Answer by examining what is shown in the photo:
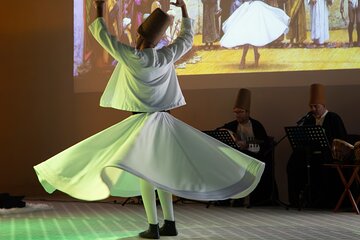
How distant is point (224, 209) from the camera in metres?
6.88

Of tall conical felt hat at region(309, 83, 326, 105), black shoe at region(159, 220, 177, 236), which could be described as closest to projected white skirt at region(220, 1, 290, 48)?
tall conical felt hat at region(309, 83, 326, 105)

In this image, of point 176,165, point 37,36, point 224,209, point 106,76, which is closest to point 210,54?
point 106,76

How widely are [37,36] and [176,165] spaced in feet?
17.6

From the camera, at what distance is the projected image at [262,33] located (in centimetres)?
735

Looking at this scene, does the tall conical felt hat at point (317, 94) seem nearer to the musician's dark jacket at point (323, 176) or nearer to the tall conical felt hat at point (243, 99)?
the musician's dark jacket at point (323, 176)

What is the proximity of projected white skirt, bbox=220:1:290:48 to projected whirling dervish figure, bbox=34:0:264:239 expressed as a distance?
308cm

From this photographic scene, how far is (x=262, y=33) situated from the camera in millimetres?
7543

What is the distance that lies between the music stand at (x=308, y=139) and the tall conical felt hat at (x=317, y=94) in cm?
62

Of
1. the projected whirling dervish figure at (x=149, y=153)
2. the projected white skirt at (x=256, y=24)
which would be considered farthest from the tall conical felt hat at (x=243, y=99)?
the projected whirling dervish figure at (x=149, y=153)

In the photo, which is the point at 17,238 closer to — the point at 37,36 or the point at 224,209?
the point at 224,209

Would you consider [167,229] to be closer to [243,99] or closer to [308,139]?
[308,139]

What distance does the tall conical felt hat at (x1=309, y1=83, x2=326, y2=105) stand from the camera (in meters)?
6.98

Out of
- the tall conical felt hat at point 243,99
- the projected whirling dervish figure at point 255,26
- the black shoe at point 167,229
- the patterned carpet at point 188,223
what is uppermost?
the projected whirling dervish figure at point 255,26

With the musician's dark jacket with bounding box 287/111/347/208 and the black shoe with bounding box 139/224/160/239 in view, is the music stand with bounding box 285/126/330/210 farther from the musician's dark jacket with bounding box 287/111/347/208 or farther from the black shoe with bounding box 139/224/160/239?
the black shoe with bounding box 139/224/160/239
